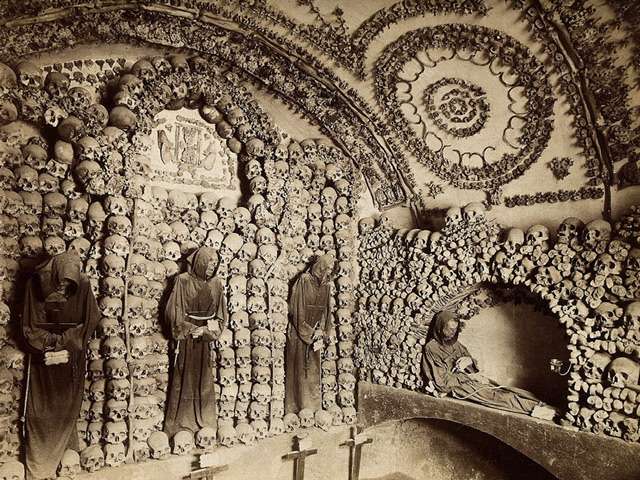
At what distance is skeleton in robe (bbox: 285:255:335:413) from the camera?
5.68m

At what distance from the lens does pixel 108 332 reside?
14.9ft

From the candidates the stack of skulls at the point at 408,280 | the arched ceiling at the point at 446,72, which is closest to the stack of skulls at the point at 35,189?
the arched ceiling at the point at 446,72

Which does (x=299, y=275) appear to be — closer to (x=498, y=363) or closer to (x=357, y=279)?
(x=357, y=279)

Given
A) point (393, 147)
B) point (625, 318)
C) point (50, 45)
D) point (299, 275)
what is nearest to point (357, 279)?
point (299, 275)

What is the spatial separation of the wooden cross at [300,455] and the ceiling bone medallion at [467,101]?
3.56 metres

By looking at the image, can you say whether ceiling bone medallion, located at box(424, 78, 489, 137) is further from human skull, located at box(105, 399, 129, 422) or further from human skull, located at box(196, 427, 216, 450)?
human skull, located at box(105, 399, 129, 422)

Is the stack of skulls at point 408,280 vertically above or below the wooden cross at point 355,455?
above

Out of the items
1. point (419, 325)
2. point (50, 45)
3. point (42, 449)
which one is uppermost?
point (50, 45)

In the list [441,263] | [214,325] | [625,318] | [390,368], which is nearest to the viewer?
[625,318]

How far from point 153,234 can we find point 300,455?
298cm

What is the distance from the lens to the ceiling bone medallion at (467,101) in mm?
4742

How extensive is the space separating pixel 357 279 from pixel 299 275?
0.89 meters

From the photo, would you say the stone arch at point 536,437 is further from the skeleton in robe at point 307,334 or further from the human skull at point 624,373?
the skeleton in robe at point 307,334

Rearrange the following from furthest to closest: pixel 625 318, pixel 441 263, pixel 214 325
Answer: pixel 441 263, pixel 214 325, pixel 625 318
